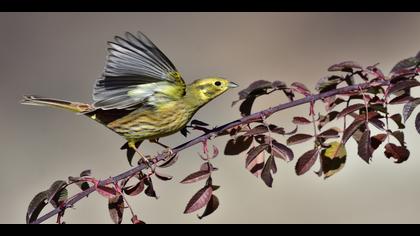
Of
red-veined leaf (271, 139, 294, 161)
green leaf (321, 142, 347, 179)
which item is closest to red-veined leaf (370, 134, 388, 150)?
green leaf (321, 142, 347, 179)

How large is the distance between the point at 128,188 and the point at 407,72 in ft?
4.65

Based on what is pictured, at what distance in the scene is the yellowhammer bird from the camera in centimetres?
367

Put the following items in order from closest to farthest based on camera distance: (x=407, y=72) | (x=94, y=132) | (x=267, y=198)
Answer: (x=407, y=72)
(x=267, y=198)
(x=94, y=132)

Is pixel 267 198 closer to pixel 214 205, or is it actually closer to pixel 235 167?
pixel 235 167

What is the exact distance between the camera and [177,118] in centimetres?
418

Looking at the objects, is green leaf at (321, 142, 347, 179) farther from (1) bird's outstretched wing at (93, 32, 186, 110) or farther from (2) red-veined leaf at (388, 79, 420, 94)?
(1) bird's outstretched wing at (93, 32, 186, 110)

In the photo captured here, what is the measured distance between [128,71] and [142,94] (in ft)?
0.98

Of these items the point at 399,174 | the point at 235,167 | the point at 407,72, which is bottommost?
the point at 399,174

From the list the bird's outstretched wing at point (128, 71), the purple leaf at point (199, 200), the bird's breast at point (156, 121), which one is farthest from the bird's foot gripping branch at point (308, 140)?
the bird's breast at point (156, 121)

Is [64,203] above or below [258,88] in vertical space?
below

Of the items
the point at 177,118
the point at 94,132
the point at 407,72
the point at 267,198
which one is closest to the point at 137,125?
the point at 177,118

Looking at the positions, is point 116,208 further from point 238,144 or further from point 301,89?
point 301,89

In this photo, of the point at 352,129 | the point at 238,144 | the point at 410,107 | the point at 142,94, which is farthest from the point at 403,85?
the point at 142,94

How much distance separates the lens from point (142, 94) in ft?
12.9
